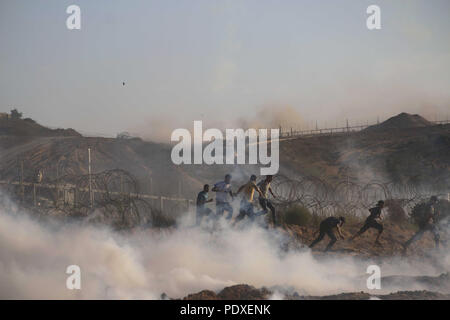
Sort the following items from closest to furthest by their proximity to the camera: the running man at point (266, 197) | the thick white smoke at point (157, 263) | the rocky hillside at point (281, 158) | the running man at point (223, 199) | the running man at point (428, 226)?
the thick white smoke at point (157, 263) → the running man at point (223, 199) → the running man at point (266, 197) → the running man at point (428, 226) → the rocky hillside at point (281, 158)

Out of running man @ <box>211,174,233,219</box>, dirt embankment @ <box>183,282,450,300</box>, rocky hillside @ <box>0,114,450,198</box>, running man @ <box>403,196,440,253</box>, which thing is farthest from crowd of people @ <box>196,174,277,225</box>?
rocky hillside @ <box>0,114,450,198</box>

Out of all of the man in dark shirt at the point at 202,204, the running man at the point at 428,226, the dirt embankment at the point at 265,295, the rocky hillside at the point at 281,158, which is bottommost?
the dirt embankment at the point at 265,295

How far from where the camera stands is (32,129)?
54188mm

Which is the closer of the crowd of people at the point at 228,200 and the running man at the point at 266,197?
the crowd of people at the point at 228,200

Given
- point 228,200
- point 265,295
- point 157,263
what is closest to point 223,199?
point 228,200

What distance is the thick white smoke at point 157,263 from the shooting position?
12648mm

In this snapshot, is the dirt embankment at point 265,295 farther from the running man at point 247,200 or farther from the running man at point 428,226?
the running man at point 428,226

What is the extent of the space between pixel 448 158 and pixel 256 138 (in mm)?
13537

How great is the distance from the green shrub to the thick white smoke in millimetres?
2250

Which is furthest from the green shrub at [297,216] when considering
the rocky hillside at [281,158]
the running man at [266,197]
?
the rocky hillside at [281,158]

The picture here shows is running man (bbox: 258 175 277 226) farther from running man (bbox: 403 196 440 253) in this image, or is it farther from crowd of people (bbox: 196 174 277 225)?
running man (bbox: 403 196 440 253)

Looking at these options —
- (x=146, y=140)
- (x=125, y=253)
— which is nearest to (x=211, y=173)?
(x=146, y=140)

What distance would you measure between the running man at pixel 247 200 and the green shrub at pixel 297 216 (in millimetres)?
3032

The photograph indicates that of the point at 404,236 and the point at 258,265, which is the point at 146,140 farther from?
the point at 258,265
